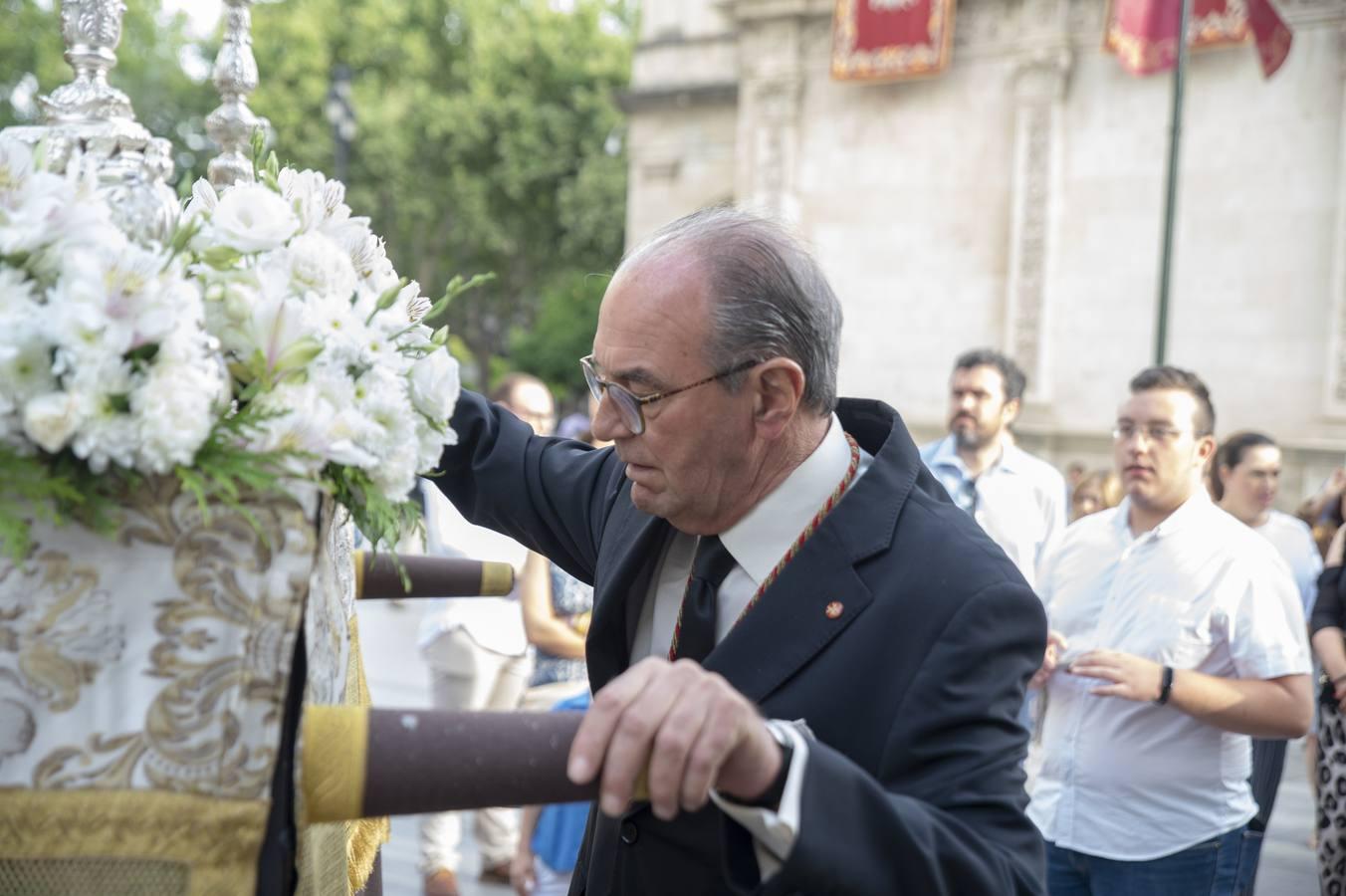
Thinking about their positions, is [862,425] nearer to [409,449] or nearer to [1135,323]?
[409,449]

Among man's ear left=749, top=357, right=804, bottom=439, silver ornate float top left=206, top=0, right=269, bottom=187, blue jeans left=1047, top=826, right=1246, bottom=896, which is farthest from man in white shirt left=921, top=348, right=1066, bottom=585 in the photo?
man's ear left=749, top=357, right=804, bottom=439

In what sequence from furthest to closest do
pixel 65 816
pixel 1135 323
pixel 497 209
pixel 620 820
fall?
1. pixel 497 209
2. pixel 1135 323
3. pixel 620 820
4. pixel 65 816

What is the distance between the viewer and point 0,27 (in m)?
33.8

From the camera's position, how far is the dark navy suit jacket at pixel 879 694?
164 centimetres

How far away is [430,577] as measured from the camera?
2.49 metres

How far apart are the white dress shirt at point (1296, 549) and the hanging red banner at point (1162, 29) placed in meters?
11.2

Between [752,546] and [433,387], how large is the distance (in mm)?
703

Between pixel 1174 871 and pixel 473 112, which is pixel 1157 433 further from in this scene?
pixel 473 112

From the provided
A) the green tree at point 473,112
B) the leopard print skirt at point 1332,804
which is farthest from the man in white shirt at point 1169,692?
the green tree at point 473,112

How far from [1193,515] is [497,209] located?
29.7m

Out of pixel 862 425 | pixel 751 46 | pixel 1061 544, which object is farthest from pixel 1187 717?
pixel 751 46

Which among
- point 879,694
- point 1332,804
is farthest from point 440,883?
point 879,694

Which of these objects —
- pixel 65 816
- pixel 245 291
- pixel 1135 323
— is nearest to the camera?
pixel 65 816

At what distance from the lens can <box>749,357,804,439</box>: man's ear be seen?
2186 mm
